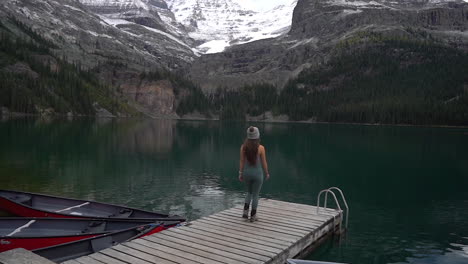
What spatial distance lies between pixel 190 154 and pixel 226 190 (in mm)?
23473

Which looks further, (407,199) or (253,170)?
(407,199)

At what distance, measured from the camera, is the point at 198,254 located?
38.3 ft

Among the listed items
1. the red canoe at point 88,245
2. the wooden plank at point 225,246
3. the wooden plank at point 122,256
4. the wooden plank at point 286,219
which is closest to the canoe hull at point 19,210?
the red canoe at point 88,245

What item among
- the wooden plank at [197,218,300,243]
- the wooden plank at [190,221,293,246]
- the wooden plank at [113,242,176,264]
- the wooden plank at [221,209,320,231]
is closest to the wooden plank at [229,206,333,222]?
the wooden plank at [221,209,320,231]

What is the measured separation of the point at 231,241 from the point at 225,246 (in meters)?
0.52

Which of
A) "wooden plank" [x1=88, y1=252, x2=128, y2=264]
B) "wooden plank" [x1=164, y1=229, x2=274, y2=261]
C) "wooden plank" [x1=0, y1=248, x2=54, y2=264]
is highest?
"wooden plank" [x1=0, y1=248, x2=54, y2=264]

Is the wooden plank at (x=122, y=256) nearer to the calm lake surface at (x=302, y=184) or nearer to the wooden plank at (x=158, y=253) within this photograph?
the wooden plank at (x=158, y=253)

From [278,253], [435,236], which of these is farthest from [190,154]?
[278,253]

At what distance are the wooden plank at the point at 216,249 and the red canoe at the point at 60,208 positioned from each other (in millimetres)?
3810

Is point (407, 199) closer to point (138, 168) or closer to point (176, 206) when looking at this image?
point (176, 206)

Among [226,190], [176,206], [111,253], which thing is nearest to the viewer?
[111,253]

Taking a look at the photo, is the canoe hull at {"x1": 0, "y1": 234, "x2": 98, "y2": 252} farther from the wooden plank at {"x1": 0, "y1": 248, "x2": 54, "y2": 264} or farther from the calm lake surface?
the calm lake surface

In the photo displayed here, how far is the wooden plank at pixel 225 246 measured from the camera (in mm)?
11819

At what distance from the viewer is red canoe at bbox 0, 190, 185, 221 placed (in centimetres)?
1806
